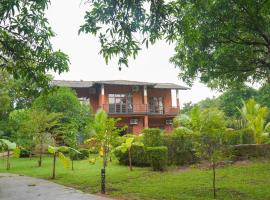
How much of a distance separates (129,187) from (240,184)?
3426mm

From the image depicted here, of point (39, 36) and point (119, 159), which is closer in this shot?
point (39, 36)

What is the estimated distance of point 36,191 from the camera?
10641 mm

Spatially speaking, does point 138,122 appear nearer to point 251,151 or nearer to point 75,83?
point 75,83

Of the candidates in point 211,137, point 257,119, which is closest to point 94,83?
point 257,119

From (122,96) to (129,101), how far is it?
0.83 metres

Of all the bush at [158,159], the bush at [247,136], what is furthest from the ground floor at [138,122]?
the bush at [158,159]

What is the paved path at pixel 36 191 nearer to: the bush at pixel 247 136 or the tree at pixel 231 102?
the bush at pixel 247 136

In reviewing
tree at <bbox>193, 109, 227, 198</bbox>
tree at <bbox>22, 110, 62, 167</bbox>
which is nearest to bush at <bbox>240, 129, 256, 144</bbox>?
tree at <bbox>22, 110, 62, 167</bbox>

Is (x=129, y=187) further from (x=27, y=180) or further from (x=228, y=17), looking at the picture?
(x=228, y=17)

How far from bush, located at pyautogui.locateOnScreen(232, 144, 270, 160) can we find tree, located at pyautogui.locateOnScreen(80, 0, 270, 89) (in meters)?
3.12

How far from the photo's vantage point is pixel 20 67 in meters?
7.67

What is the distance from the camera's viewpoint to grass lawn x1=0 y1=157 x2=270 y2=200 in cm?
963

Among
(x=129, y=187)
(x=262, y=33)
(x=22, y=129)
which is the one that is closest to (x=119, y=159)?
(x=22, y=129)

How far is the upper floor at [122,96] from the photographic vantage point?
107 feet
